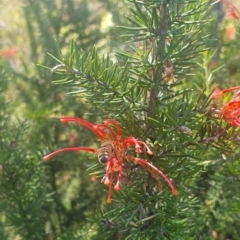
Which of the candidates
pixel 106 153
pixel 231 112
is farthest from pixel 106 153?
pixel 231 112

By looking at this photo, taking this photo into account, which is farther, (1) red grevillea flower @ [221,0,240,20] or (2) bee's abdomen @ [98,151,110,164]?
(1) red grevillea flower @ [221,0,240,20]

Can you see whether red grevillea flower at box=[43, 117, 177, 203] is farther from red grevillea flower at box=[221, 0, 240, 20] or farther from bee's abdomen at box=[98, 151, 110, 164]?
red grevillea flower at box=[221, 0, 240, 20]

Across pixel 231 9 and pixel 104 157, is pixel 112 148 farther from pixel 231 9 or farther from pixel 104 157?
pixel 231 9

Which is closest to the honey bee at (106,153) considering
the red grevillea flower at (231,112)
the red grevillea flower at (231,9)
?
the red grevillea flower at (231,112)

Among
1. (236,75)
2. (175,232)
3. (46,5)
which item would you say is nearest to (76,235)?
(175,232)

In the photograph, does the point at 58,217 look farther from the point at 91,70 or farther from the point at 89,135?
the point at 91,70

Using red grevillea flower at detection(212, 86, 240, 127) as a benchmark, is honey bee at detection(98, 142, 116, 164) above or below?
below

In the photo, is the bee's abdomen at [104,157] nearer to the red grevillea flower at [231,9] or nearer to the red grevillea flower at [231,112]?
the red grevillea flower at [231,112]

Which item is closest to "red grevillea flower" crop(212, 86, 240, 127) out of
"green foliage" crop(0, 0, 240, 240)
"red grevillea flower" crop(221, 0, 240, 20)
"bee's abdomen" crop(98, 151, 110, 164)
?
"green foliage" crop(0, 0, 240, 240)
